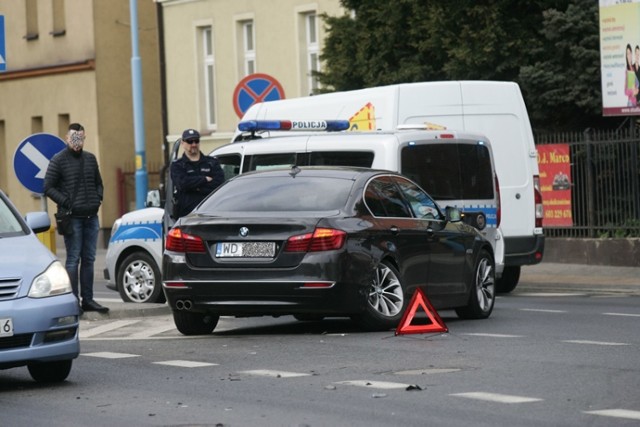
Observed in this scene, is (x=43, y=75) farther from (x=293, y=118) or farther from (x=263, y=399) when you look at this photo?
(x=263, y=399)

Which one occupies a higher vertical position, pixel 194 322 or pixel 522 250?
pixel 522 250

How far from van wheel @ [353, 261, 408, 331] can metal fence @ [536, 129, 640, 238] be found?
1170 cm

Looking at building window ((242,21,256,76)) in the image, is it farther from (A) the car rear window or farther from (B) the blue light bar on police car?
(A) the car rear window

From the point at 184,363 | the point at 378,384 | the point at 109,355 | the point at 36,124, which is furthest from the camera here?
the point at 36,124

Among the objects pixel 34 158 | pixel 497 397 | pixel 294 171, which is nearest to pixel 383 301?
pixel 294 171

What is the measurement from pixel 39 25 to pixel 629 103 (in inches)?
894

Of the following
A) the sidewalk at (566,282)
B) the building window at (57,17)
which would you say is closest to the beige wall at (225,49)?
the building window at (57,17)

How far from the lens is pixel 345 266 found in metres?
14.4

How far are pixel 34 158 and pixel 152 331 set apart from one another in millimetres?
3603

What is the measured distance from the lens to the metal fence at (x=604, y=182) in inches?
1037

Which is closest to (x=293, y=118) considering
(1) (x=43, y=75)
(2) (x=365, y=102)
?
(2) (x=365, y=102)

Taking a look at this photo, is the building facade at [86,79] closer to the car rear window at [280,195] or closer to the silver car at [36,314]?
the car rear window at [280,195]

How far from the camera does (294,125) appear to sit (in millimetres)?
20953

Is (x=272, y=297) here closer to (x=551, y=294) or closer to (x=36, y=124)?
(x=551, y=294)
